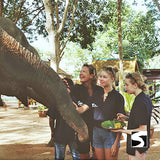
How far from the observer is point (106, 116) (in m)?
2.45

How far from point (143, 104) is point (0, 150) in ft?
A: 9.90

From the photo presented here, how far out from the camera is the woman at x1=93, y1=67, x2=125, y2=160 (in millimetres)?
2350

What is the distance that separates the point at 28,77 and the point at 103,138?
3.28 ft

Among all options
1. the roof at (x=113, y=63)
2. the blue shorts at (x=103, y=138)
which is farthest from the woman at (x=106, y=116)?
the roof at (x=113, y=63)

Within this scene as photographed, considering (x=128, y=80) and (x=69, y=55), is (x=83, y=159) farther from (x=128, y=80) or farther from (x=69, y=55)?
(x=69, y=55)

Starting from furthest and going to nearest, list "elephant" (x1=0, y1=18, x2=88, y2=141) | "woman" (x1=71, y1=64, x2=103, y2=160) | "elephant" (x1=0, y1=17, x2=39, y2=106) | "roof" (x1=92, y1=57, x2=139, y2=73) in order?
"roof" (x1=92, y1=57, x2=139, y2=73), "woman" (x1=71, y1=64, x2=103, y2=160), "elephant" (x1=0, y1=17, x2=39, y2=106), "elephant" (x1=0, y1=18, x2=88, y2=141)

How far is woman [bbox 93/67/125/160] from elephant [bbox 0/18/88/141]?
325 millimetres

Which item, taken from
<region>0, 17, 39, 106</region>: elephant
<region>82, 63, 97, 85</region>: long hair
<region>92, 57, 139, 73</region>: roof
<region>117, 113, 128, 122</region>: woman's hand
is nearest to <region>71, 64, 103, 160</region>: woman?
<region>82, 63, 97, 85</region>: long hair

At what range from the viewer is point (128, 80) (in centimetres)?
221

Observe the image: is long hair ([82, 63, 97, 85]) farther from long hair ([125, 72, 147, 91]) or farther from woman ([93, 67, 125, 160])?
long hair ([125, 72, 147, 91])

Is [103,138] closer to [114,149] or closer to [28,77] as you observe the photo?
[114,149]

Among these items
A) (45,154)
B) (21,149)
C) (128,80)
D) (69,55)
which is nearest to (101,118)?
(128,80)

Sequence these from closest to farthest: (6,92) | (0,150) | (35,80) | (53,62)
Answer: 1. (35,80)
2. (6,92)
3. (0,150)
4. (53,62)

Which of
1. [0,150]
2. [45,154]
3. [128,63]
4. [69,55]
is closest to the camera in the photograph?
[45,154]
